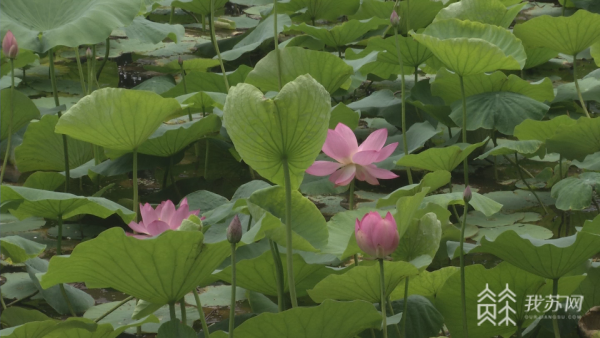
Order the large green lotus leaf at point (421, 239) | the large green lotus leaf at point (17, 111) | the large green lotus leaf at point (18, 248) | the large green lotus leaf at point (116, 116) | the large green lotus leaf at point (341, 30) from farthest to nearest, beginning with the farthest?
the large green lotus leaf at point (341, 30), the large green lotus leaf at point (17, 111), the large green lotus leaf at point (116, 116), the large green lotus leaf at point (18, 248), the large green lotus leaf at point (421, 239)

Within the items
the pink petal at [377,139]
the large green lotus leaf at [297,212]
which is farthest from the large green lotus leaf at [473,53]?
the large green lotus leaf at [297,212]

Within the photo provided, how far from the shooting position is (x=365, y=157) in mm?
1077

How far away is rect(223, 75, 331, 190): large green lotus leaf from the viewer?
0.93 m

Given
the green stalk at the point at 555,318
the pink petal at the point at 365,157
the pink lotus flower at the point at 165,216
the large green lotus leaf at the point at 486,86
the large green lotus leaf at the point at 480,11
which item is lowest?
the green stalk at the point at 555,318

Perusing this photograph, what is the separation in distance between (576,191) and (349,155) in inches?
27.0

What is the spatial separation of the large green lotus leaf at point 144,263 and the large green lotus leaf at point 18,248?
275 mm

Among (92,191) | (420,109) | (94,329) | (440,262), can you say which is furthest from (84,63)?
(94,329)

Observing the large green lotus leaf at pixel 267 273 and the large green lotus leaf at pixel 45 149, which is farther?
the large green lotus leaf at pixel 45 149

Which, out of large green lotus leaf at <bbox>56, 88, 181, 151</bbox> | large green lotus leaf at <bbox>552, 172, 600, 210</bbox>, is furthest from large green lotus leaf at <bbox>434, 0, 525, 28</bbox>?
large green lotus leaf at <bbox>56, 88, 181, 151</bbox>

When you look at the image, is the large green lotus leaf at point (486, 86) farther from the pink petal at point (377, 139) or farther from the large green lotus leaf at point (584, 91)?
the pink petal at point (377, 139)

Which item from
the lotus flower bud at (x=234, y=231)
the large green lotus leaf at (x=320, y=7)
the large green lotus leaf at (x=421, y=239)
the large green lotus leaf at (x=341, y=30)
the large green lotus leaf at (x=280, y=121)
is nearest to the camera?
the lotus flower bud at (x=234, y=231)

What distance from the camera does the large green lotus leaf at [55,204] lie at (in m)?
1.25

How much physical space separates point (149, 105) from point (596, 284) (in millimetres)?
882

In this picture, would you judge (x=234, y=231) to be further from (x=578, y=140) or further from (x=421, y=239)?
(x=578, y=140)
